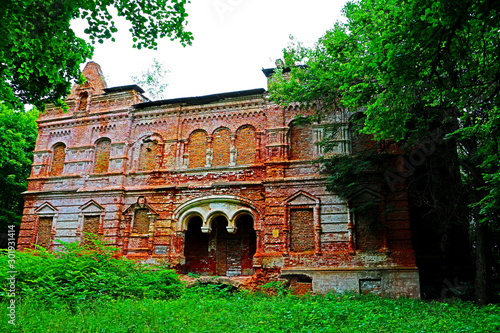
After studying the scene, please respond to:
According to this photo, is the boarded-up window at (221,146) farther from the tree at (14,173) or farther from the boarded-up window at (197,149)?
the tree at (14,173)

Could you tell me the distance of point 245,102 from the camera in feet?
53.1

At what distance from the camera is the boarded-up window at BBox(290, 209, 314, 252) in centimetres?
1395

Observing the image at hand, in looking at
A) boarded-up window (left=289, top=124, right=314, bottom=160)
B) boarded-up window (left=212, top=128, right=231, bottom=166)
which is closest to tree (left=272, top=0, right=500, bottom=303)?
boarded-up window (left=289, top=124, right=314, bottom=160)

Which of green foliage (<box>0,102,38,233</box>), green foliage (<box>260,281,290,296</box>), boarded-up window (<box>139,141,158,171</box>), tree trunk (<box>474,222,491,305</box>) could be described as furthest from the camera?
green foliage (<box>0,102,38,233</box>)

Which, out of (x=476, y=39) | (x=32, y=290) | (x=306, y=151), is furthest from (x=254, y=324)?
(x=306, y=151)

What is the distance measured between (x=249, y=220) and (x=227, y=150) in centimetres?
333

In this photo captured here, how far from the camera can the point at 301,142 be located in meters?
15.1

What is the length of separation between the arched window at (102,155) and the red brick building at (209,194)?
0.05 metres

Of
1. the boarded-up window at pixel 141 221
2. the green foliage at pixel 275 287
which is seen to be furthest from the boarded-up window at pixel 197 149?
the green foliage at pixel 275 287

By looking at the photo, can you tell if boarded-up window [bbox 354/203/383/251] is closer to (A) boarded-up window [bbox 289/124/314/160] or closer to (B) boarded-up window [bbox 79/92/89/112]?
(A) boarded-up window [bbox 289/124/314/160]

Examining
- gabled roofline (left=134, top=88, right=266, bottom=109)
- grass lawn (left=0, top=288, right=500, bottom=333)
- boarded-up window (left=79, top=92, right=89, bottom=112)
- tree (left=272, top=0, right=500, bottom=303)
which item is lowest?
grass lawn (left=0, top=288, right=500, bottom=333)

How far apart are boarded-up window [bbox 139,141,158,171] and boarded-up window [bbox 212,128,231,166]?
295cm

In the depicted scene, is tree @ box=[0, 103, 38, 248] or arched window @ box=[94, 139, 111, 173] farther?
tree @ box=[0, 103, 38, 248]

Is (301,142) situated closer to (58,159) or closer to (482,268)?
(482,268)
